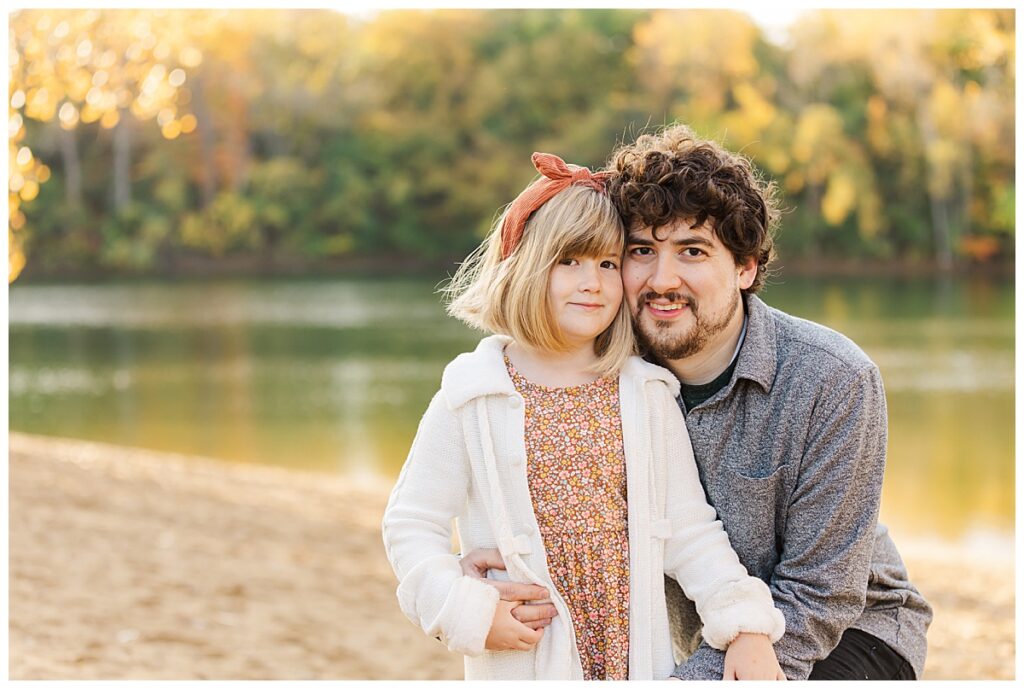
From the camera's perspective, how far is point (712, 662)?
7.22 ft

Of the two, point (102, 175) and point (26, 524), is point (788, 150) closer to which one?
point (102, 175)

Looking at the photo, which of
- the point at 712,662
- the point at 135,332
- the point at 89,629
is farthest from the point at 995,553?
the point at 135,332

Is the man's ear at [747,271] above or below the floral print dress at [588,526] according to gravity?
above

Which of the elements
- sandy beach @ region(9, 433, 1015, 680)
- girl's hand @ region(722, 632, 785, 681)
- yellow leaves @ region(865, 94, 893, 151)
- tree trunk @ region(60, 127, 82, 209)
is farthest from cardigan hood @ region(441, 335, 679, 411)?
tree trunk @ region(60, 127, 82, 209)

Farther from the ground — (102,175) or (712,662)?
(102,175)

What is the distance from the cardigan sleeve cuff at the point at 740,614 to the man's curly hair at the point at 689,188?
26.5 inches

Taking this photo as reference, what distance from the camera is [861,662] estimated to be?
239 cm

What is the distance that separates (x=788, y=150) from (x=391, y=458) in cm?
2061

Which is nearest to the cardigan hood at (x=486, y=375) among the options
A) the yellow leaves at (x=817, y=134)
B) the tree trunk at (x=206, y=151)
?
the yellow leaves at (x=817, y=134)

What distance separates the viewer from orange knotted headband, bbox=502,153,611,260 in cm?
230

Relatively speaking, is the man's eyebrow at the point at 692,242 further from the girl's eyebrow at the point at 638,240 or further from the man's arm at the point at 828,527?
the man's arm at the point at 828,527

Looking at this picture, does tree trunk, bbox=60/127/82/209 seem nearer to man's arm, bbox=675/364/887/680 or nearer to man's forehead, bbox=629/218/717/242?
man's forehead, bbox=629/218/717/242

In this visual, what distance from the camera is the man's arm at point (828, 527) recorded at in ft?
7.40

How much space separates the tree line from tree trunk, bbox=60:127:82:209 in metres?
0.06
